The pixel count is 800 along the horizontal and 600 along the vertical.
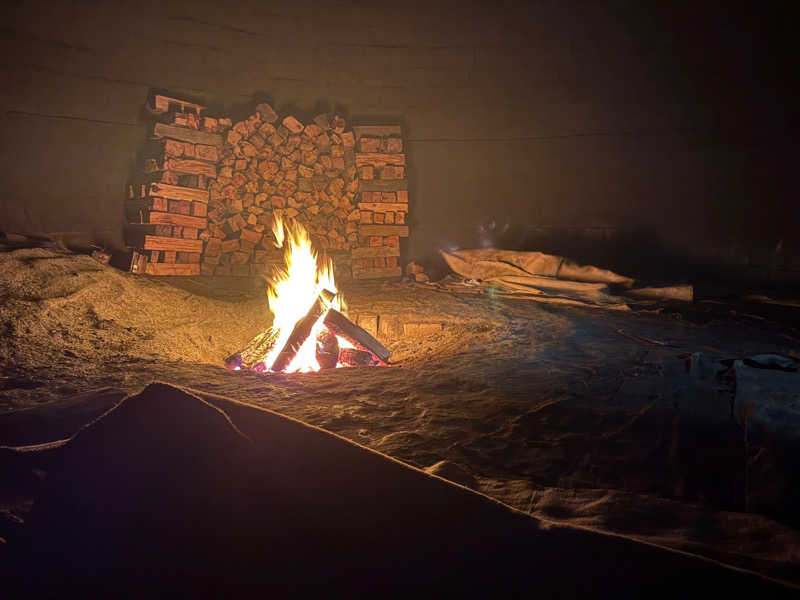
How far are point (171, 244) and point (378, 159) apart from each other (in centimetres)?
323

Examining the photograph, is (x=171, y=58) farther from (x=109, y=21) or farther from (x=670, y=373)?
(x=670, y=373)

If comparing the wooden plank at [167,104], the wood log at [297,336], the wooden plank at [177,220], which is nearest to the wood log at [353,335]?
the wood log at [297,336]

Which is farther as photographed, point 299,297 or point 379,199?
point 379,199

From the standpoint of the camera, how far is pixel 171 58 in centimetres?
620

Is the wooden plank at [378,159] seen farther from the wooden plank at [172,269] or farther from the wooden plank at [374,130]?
the wooden plank at [172,269]

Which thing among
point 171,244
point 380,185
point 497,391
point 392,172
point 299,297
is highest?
point 392,172

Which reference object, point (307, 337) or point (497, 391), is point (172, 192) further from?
point (497, 391)

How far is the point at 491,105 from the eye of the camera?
7.12 metres

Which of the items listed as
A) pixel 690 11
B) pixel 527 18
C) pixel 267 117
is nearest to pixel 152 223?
pixel 267 117

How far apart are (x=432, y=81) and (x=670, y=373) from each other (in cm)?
588

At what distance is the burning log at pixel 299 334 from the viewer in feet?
11.9

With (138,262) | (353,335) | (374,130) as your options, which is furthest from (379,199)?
(353,335)

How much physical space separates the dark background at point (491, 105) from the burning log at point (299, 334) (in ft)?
12.1

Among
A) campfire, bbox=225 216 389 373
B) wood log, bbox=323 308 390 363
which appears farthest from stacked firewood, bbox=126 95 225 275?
wood log, bbox=323 308 390 363
